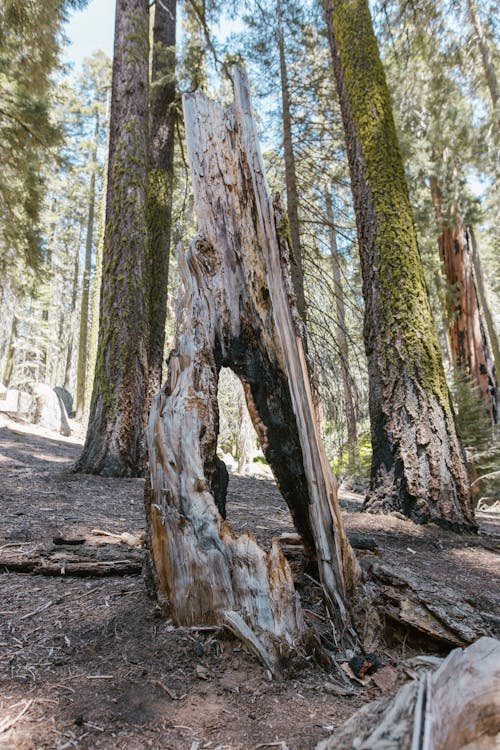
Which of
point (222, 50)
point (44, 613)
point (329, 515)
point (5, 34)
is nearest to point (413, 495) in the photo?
point (329, 515)

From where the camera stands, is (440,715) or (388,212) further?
(388,212)

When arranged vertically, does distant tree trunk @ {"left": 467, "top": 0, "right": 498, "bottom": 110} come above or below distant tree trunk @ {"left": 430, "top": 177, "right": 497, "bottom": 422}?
above

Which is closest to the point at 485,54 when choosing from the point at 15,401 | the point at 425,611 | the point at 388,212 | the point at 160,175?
the point at 160,175

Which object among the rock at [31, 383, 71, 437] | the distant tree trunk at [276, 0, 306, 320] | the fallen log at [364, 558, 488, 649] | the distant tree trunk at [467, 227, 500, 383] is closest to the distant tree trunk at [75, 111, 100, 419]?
the rock at [31, 383, 71, 437]

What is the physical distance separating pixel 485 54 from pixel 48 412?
13.4 metres

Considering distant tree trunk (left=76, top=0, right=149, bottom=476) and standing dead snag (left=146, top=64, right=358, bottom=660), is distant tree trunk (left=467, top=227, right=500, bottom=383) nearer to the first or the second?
distant tree trunk (left=76, top=0, right=149, bottom=476)

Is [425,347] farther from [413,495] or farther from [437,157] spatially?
[437,157]

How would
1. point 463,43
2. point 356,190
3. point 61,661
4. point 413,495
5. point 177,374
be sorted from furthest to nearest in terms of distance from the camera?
1. point 463,43
2. point 356,190
3. point 413,495
4. point 177,374
5. point 61,661

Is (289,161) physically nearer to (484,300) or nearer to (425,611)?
(425,611)

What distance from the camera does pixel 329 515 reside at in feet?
7.70

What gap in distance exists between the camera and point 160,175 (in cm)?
757

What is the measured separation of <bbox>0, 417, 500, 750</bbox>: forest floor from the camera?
1.47 m

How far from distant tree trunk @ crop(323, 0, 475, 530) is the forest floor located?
708mm

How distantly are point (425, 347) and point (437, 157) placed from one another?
931cm
